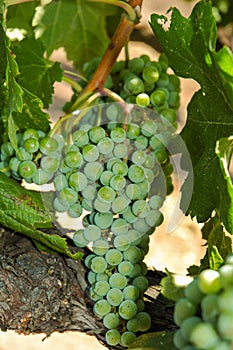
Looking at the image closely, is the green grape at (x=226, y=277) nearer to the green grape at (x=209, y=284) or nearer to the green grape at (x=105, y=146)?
the green grape at (x=209, y=284)

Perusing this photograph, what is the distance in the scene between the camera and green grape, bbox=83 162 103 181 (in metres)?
0.87

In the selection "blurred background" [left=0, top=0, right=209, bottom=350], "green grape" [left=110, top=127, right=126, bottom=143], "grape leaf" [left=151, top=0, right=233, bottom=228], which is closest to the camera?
"grape leaf" [left=151, top=0, right=233, bottom=228]

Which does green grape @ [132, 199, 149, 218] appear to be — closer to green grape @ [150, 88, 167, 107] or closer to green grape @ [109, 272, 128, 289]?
green grape @ [109, 272, 128, 289]

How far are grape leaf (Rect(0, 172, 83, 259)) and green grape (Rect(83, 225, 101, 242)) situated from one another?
26mm

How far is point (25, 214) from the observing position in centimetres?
91

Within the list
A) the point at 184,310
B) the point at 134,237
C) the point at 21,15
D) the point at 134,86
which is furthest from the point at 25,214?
the point at 21,15

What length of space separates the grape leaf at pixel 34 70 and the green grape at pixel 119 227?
30 cm

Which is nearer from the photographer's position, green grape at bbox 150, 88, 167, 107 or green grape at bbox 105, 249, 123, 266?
green grape at bbox 105, 249, 123, 266

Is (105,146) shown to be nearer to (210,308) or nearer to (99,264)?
(99,264)

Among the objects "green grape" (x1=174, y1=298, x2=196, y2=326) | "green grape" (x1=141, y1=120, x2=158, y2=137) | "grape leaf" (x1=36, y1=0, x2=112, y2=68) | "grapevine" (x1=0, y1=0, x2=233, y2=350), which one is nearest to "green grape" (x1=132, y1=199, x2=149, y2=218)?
"grapevine" (x1=0, y1=0, x2=233, y2=350)

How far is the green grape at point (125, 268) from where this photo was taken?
34.2 inches

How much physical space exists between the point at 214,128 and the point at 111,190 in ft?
0.52

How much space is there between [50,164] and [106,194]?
0.11 meters

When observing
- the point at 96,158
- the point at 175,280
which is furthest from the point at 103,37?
the point at 175,280
